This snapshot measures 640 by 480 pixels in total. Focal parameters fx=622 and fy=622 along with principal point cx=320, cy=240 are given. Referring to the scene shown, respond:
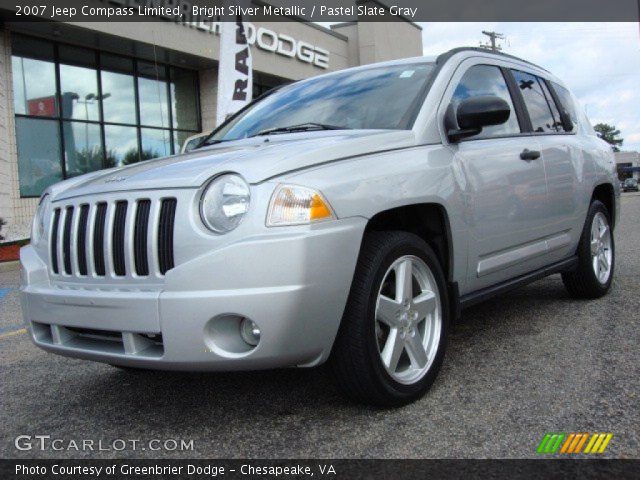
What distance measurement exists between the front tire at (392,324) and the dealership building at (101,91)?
13341 mm

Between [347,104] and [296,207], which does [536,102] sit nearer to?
[347,104]

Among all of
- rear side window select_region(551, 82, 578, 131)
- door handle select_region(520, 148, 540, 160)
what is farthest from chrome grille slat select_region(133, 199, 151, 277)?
rear side window select_region(551, 82, 578, 131)

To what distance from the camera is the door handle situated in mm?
3707

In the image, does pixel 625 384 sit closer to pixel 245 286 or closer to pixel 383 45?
pixel 245 286

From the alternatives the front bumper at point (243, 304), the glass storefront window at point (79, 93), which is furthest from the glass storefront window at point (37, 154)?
the front bumper at point (243, 304)

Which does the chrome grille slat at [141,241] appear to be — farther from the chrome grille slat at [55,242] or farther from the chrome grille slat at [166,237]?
the chrome grille slat at [55,242]

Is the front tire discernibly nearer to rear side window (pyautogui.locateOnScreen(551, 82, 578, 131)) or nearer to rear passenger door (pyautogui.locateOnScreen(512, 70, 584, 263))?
rear passenger door (pyautogui.locateOnScreen(512, 70, 584, 263))

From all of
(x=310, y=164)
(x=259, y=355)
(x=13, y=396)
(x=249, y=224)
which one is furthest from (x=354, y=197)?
(x=13, y=396)

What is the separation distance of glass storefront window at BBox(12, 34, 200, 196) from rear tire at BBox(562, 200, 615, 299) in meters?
13.3

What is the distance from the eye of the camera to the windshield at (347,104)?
3.28 metres

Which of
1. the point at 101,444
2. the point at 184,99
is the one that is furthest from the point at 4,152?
the point at 101,444

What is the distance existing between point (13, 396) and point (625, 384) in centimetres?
304

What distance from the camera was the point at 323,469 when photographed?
2182 mm

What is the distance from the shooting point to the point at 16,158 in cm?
1444
